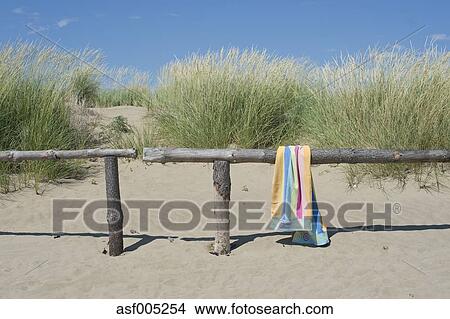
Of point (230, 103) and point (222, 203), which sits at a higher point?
point (230, 103)

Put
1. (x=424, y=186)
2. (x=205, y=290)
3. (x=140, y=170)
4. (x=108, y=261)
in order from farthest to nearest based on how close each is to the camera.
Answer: (x=140, y=170), (x=424, y=186), (x=108, y=261), (x=205, y=290)

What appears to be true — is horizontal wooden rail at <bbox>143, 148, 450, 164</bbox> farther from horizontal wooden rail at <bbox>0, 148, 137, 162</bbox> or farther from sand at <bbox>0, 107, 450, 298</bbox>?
sand at <bbox>0, 107, 450, 298</bbox>

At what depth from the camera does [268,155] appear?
14.0 ft

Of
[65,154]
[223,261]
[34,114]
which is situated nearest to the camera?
[223,261]

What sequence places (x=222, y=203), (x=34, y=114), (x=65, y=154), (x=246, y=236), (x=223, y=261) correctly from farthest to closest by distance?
1. (x=34, y=114)
2. (x=246, y=236)
3. (x=65, y=154)
4. (x=222, y=203)
5. (x=223, y=261)

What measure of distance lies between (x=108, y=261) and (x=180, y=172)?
10.6 feet

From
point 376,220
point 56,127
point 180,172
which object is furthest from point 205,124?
point 376,220

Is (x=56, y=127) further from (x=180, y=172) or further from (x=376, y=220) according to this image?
(x=376, y=220)

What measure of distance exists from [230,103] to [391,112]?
94.3 inches

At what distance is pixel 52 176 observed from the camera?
6.46 m

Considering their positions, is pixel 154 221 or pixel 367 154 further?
pixel 154 221

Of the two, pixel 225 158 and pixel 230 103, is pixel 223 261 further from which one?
pixel 230 103

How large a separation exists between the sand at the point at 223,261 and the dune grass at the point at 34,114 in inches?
18.7

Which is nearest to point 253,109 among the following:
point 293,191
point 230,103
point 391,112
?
point 230,103
